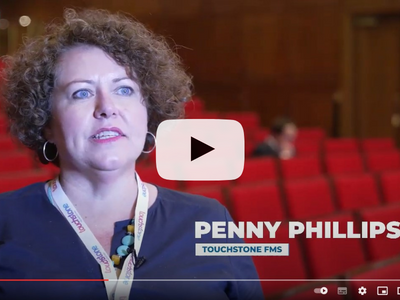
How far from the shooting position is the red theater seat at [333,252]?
2.92 feet

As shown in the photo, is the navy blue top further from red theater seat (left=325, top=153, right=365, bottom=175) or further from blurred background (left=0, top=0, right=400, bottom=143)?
red theater seat (left=325, top=153, right=365, bottom=175)

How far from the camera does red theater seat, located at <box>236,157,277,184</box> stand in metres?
0.94

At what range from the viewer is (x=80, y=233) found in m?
0.81

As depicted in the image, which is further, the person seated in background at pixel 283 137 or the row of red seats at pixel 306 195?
the person seated in background at pixel 283 137

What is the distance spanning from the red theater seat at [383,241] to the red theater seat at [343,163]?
0.29m

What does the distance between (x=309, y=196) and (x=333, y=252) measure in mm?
215

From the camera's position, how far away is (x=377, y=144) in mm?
1210

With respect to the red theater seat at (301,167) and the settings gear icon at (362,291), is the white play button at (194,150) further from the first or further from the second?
the red theater seat at (301,167)


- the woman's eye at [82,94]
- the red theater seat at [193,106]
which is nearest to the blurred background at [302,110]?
the red theater seat at [193,106]

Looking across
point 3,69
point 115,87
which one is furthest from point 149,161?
point 3,69

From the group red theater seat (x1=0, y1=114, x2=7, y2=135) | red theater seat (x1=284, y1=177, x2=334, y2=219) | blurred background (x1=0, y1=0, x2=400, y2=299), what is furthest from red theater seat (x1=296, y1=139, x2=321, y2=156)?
red theater seat (x1=0, y1=114, x2=7, y2=135)

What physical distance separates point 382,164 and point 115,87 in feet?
2.84

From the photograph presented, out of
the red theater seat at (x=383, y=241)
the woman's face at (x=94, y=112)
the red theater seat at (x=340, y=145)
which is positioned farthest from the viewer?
the red theater seat at (x=340, y=145)

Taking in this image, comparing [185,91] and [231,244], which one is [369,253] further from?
[185,91]
